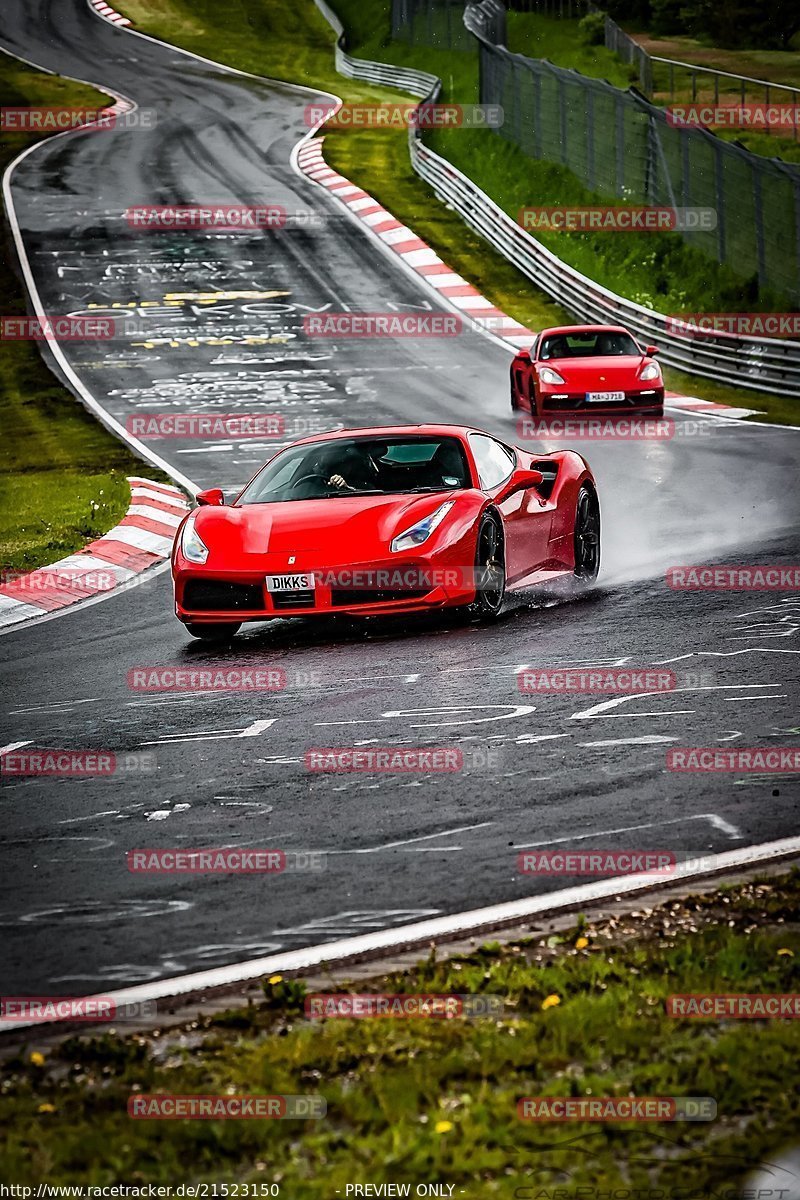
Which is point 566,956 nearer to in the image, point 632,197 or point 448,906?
point 448,906

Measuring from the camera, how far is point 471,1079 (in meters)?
4.20

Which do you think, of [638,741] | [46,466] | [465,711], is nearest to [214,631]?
[465,711]

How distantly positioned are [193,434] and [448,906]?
17.4 metres

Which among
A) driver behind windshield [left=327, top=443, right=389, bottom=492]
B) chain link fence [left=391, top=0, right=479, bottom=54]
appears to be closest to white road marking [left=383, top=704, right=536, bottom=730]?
driver behind windshield [left=327, top=443, right=389, bottom=492]

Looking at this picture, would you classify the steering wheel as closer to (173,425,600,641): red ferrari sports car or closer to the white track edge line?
(173,425,600,641): red ferrari sports car

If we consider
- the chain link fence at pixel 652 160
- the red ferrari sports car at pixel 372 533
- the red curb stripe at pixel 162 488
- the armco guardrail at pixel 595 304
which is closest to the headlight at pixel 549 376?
the armco guardrail at pixel 595 304

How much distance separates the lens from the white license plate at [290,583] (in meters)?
10.1

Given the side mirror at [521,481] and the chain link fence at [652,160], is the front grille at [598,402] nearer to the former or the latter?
the chain link fence at [652,160]

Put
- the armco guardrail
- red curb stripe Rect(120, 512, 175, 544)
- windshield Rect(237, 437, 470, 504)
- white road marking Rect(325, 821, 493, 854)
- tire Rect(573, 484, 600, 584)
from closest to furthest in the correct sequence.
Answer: white road marking Rect(325, 821, 493, 854) < windshield Rect(237, 437, 470, 504) < tire Rect(573, 484, 600, 584) < red curb stripe Rect(120, 512, 175, 544) < the armco guardrail

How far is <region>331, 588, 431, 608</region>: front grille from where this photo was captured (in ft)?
33.1

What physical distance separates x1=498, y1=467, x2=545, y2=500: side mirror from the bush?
153ft

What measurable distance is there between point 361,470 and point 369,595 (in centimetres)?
124

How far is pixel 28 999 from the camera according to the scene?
191 inches

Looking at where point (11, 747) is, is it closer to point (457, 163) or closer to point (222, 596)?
point (222, 596)
